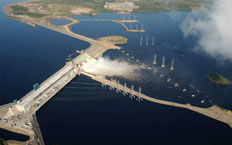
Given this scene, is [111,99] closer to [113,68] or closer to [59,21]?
[113,68]

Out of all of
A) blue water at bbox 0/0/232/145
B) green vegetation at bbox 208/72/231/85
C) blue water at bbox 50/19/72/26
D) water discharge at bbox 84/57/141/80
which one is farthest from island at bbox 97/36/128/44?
green vegetation at bbox 208/72/231/85

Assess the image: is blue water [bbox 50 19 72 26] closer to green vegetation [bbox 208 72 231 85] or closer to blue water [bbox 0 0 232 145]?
blue water [bbox 0 0 232 145]

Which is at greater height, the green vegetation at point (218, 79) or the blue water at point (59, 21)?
the blue water at point (59, 21)

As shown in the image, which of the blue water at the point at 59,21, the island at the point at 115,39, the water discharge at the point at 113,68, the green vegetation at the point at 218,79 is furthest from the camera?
the blue water at the point at 59,21

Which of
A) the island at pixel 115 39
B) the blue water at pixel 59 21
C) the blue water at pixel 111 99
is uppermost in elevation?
the blue water at pixel 59 21

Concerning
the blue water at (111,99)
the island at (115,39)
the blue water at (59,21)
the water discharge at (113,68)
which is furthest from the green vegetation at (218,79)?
the blue water at (59,21)

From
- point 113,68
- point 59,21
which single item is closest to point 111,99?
point 113,68

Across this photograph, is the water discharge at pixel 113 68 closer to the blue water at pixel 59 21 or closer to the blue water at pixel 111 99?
the blue water at pixel 111 99

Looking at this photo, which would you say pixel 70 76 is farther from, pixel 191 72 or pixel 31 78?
pixel 191 72
